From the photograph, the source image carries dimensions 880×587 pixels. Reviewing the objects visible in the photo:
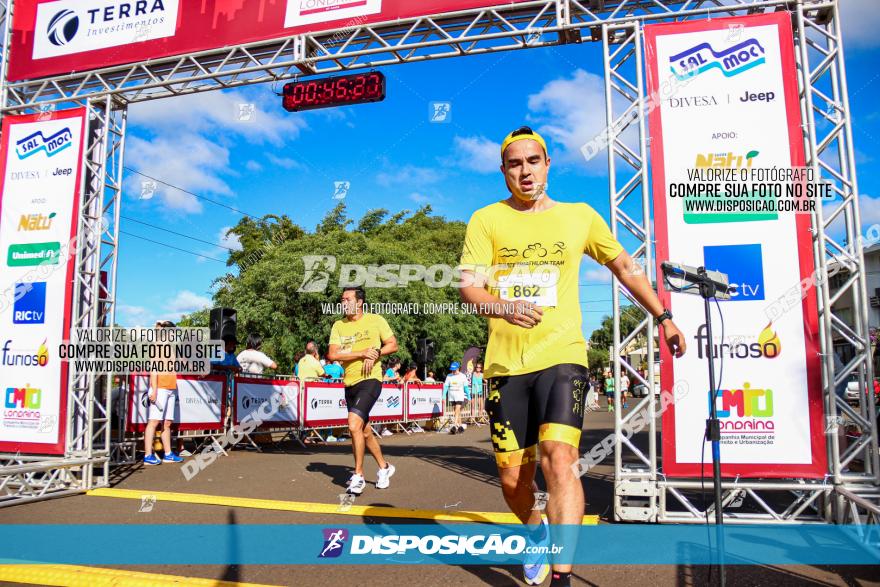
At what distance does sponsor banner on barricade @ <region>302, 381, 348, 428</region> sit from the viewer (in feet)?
44.7

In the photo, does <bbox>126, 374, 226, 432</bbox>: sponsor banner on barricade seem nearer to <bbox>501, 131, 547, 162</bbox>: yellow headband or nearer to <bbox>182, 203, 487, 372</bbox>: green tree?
<bbox>501, 131, 547, 162</bbox>: yellow headband

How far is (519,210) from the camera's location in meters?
3.55

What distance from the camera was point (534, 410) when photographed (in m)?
3.28

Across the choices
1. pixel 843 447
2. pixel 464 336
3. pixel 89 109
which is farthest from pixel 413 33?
pixel 464 336

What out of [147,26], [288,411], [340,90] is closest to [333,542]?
[340,90]

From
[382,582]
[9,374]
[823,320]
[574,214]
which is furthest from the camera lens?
[9,374]

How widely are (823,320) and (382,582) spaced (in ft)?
14.1

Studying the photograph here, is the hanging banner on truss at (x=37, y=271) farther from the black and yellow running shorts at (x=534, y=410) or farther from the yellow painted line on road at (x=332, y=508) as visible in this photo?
the black and yellow running shorts at (x=534, y=410)

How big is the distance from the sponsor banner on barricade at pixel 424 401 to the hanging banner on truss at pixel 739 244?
12230mm

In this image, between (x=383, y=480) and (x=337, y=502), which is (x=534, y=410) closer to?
(x=337, y=502)

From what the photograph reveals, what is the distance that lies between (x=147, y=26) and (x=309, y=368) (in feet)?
25.2

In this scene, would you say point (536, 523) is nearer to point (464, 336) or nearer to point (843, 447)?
point (843, 447)

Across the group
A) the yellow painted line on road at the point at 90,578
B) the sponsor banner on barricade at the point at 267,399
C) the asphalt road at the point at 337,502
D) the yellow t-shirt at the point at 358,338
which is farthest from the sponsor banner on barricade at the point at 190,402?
the yellow painted line on road at the point at 90,578

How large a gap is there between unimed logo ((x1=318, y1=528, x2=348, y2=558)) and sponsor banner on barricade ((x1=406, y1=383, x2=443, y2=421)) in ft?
40.3
